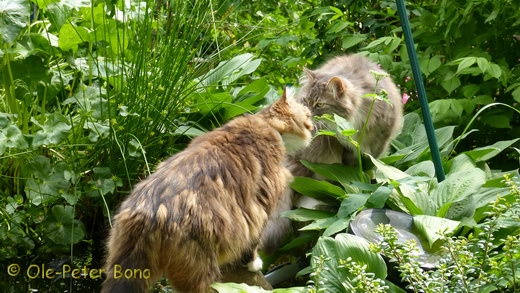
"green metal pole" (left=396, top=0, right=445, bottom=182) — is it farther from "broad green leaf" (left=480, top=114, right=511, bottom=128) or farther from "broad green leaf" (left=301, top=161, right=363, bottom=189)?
"broad green leaf" (left=480, top=114, right=511, bottom=128)

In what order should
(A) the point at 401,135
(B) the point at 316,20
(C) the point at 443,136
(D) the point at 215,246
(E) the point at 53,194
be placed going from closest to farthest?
(D) the point at 215,246 → (E) the point at 53,194 → (C) the point at 443,136 → (A) the point at 401,135 → (B) the point at 316,20

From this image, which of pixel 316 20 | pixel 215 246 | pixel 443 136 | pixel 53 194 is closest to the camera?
pixel 215 246

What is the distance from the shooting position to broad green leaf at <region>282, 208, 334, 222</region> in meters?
3.25

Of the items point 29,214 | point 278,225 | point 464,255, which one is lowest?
point 278,225

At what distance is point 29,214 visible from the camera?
321 centimetres

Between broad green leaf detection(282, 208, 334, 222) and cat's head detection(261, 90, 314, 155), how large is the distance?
0.35 m

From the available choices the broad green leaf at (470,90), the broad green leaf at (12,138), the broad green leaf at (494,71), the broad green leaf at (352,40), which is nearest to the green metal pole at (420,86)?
the broad green leaf at (494,71)

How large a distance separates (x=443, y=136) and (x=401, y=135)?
406 millimetres

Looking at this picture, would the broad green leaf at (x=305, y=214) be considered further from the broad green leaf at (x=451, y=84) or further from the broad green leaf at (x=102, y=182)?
the broad green leaf at (x=451, y=84)

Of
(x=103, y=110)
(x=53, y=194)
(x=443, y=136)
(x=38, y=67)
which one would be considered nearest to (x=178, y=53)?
(x=103, y=110)

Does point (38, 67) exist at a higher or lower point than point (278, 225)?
higher

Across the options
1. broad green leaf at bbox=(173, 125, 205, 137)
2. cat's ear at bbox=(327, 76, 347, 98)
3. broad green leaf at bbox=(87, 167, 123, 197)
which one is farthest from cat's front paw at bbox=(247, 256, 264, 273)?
cat's ear at bbox=(327, 76, 347, 98)

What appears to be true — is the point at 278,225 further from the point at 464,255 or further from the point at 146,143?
→ the point at 464,255

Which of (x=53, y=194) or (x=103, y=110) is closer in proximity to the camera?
(x=53, y=194)
